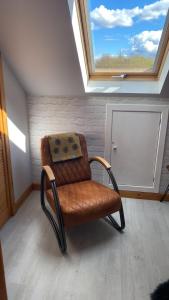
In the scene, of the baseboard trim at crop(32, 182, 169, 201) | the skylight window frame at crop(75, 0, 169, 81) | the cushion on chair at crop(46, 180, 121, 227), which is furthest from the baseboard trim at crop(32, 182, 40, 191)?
the skylight window frame at crop(75, 0, 169, 81)

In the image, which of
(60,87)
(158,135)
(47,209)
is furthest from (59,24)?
(47,209)

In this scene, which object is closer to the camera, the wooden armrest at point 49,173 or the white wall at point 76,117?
the wooden armrest at point 49,173

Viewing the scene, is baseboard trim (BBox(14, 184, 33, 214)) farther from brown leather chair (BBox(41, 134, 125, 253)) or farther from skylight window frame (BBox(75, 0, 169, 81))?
skylight window frame (BBox(75, 0, 169, 81))

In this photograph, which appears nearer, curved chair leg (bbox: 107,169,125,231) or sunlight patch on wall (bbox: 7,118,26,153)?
curved chair leg (bbox: 107,169,125,231)

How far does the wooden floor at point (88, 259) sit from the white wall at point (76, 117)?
30.9 inches

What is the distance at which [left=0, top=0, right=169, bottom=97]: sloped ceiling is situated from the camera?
55.4 inches

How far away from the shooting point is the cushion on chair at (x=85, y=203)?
5.55 feet

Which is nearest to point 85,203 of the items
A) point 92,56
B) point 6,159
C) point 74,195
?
point 74,195

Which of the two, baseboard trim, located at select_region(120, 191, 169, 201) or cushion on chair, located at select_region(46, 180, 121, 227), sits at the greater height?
cushion on chair, located at select_region(46, 180, 121, 227)

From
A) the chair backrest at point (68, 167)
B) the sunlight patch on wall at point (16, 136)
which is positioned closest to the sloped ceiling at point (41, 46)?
the sunlight patch on wall at point (16, 136)

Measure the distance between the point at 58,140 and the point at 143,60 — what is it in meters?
1.21

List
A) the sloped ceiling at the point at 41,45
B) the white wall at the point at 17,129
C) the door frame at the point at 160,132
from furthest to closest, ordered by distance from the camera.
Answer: the door frame at the point at 160,132
the white wall at the point at 17,129
the sloped ceiling at the point at 41,45

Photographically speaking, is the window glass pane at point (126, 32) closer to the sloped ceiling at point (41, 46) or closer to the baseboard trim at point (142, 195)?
the sloped ceiling at point (41, 46)

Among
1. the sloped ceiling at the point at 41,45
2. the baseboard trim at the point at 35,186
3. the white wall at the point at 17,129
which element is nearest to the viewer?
the sloped ceiling at the point at 41,45
